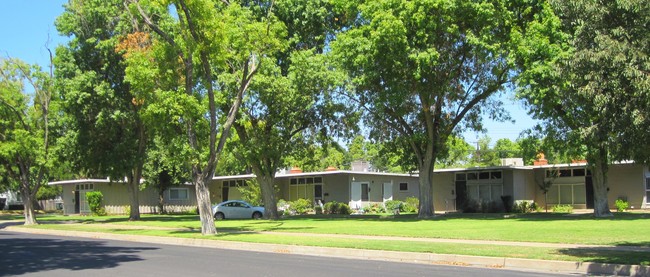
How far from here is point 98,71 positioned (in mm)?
34375

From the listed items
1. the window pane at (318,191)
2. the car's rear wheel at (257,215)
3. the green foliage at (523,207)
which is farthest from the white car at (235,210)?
the green foliage at (523,207)

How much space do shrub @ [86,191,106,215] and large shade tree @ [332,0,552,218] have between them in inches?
1063

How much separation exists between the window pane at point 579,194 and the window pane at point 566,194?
28 centimetres

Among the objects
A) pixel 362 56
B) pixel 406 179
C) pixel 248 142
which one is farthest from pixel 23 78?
pixel 406 179

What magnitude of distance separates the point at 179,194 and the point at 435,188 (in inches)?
942

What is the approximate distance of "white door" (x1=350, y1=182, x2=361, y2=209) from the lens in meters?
48.3

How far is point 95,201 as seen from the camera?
165 feet

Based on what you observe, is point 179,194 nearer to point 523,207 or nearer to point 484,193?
point 484,193

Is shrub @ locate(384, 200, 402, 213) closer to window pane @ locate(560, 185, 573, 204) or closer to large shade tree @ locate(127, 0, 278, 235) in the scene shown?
window pane @ locate(560, 185, 573, 204)

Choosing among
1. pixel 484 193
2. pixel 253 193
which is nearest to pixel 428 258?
pixel 484 193

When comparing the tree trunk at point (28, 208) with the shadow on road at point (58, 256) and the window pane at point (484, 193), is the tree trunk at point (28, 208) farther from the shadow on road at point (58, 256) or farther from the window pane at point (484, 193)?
the window pane at point (484, 193)

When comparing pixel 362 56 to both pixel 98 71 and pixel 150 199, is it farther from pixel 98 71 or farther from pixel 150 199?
pixel 150 199

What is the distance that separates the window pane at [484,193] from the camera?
146 ft

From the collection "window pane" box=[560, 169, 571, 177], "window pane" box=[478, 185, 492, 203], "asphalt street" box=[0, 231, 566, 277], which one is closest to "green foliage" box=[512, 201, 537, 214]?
"window pane" box=[478, 185, 492, 203]
